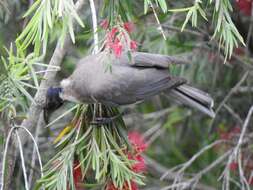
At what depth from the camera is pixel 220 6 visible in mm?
3031

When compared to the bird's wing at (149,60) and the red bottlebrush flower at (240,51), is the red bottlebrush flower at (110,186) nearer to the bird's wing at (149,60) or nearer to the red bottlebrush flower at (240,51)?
the bird's wing at (149,60)

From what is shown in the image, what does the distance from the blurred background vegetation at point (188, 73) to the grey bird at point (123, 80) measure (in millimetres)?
224

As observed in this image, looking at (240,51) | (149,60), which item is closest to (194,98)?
(149,60)

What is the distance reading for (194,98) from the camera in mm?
4152

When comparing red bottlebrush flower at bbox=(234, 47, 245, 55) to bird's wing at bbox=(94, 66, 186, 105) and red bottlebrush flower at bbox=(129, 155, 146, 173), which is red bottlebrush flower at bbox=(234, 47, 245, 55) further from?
red bottlebrush flower at bbox=(129, 155, 146, 173)

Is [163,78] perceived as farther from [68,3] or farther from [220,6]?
[68,3]

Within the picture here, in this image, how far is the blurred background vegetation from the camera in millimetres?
4672

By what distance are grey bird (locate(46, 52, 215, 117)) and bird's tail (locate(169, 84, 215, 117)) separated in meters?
0.13

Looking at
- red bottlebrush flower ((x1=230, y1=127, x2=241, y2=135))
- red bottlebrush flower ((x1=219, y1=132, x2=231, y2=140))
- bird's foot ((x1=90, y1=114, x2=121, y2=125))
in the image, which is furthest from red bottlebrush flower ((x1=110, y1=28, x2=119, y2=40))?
red bottlebrush flower ((x1=230, y1=127, x2=241, y2=135))

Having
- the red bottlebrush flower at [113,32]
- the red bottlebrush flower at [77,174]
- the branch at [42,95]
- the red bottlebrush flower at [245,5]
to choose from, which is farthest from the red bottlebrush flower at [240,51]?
the red bottlebrush flower at [113,32]

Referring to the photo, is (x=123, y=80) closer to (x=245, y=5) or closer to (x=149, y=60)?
(x=149, y=60)

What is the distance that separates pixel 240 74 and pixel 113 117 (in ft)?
7.14

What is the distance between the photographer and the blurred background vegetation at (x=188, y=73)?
15.3 ft

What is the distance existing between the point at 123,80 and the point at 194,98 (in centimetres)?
54
